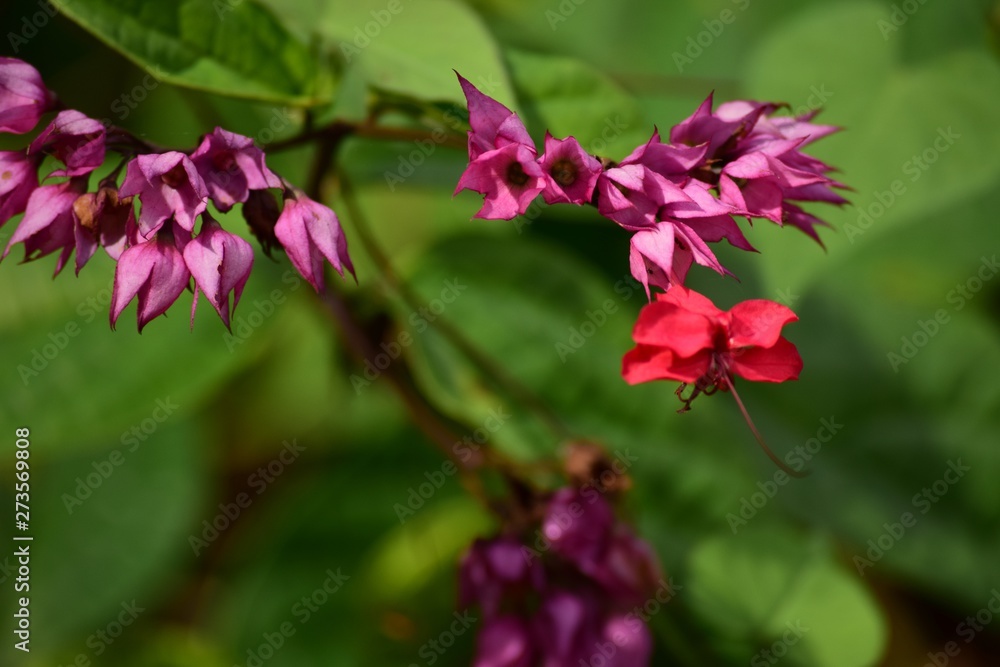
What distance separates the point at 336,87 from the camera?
1.18m

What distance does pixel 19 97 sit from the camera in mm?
895

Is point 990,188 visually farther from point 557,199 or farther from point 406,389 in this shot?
point 557,199

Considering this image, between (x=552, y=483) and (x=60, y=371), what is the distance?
87 cm

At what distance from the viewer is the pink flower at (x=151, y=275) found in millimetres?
798

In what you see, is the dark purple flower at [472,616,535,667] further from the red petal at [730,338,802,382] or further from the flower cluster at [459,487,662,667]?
the red petal at [730,338,802,382]

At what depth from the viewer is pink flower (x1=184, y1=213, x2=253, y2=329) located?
2.61 ft

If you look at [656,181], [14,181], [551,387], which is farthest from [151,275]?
[551,387]

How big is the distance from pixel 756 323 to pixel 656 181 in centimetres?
15

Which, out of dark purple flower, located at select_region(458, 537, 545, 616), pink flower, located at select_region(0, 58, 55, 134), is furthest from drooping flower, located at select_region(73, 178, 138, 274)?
dark purple flower, located at select_region(458, 537, 545, 616)

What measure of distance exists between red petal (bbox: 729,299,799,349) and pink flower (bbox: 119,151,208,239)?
468 mm

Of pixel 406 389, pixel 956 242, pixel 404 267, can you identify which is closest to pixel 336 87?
pixel 406 389

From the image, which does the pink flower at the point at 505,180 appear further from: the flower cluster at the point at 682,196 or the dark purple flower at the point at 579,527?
the dark purple flower at the point at 579,527

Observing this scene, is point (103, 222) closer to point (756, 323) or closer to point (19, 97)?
point (19, 97)

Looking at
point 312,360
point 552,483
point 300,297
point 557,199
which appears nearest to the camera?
point 557,199
